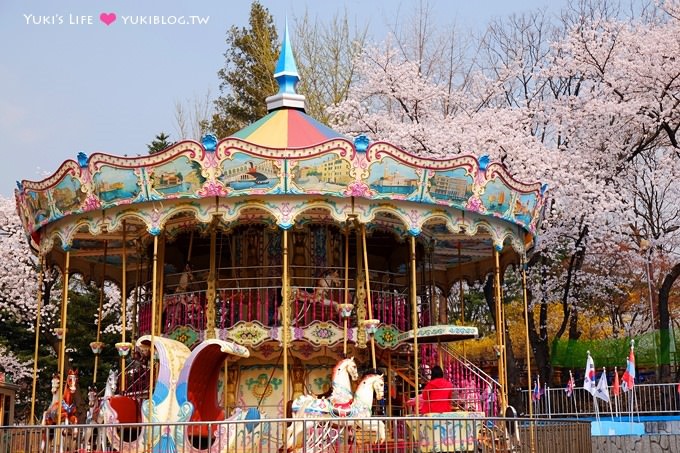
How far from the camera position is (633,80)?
29.2 meters

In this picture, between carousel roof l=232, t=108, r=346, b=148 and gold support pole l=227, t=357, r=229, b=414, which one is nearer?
gold support pole l=227, t=357, r=229, b=414

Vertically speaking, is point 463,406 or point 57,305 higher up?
point 57,305

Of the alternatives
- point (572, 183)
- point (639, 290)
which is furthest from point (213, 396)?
point (639, 290)

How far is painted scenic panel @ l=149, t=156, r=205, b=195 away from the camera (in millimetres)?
17094

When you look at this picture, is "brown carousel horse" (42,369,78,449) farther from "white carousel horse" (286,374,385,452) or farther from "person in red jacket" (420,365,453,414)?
"person in red jacket" (420,365,453,414)

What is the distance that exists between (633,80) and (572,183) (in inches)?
135

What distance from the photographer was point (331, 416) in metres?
15.9

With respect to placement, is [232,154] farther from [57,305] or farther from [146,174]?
[57,305]

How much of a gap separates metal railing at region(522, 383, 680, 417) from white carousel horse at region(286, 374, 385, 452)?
10.2m

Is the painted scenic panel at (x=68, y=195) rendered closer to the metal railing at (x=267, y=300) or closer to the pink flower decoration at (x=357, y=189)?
the metal railing at (x=267, y=300)

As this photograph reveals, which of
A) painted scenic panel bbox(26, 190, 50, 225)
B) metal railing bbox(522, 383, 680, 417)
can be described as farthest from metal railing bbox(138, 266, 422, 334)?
metal railing bbox(522, 383, 680, 417)

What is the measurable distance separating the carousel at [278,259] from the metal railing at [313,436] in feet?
0.39

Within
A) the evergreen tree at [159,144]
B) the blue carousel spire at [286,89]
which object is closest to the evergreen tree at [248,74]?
the evergreen tree at [159,144]

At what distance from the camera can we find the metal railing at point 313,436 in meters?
14.4
